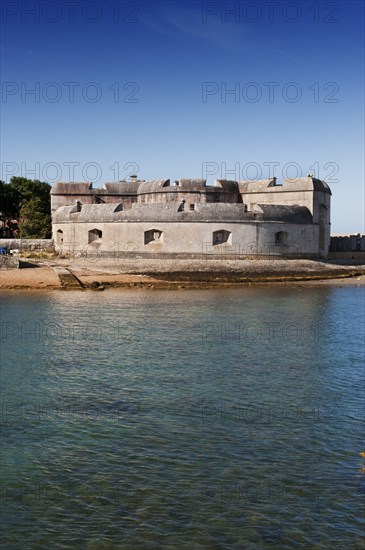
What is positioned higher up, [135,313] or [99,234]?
[99,234]

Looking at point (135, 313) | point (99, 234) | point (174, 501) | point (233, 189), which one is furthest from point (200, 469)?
point (233, 189)

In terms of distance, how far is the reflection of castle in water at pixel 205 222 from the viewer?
31375 millimetres

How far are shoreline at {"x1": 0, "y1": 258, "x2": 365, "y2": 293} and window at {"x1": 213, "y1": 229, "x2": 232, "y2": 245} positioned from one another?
4.94ft

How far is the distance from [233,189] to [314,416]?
29.1 meters

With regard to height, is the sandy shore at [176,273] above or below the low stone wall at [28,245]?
below

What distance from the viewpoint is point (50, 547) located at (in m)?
5.19

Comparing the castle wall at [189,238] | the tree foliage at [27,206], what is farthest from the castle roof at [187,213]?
the tree foliage at [27,206]

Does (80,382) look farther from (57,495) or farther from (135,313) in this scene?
(135,313)

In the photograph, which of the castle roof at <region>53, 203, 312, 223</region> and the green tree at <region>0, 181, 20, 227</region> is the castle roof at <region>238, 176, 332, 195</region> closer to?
the castle roof at <region>53, 203, 312, 223</region>

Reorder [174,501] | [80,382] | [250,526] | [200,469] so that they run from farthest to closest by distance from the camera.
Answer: [80,382] → [200,469] → [174,501] → [250,526]

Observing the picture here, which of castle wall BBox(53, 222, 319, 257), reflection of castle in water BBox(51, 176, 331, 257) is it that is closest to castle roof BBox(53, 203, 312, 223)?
reflection of castle in water BBox(51, 176, 331, 257)

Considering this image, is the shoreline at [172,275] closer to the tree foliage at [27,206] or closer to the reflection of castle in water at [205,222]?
the reflection of castle in water at [205,222]

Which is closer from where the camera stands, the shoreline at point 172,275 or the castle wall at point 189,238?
the shoreline at point 172,275

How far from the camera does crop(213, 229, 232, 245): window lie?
31578 mm
